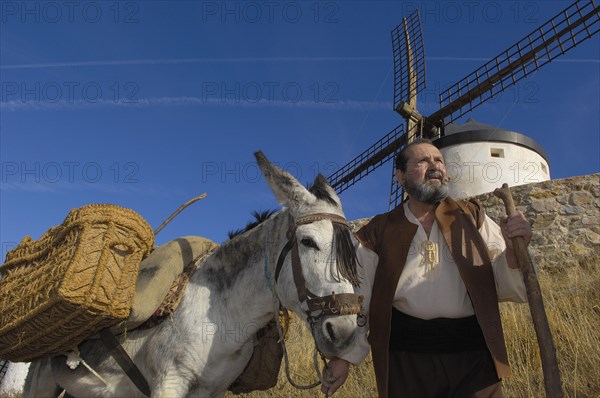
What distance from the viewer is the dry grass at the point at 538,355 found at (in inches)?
159

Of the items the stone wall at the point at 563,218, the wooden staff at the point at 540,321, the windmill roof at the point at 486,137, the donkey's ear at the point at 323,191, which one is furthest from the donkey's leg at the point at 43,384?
the windmill roof at the point at 486,137

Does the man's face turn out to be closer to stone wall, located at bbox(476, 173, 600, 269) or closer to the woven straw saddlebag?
the woven straw saddlebag

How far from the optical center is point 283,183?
10.3ft

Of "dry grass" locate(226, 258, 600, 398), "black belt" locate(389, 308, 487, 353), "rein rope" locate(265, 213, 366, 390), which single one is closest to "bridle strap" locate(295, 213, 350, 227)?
"rein rope" locate(265, 213, 366, 390)

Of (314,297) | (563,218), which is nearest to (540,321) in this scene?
(314,297)

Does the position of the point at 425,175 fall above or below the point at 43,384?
above

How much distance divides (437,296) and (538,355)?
2.79 m

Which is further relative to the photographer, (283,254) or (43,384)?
(43,384)

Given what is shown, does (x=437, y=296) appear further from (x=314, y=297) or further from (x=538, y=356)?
(x=538, y=356)

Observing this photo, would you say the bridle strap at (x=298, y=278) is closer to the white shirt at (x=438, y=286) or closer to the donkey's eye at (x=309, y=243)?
the donkey's eye at (x=309, y=243)

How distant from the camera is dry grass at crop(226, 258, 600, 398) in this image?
4031 mm

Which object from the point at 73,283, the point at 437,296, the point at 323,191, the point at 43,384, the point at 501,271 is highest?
the point at 323,191

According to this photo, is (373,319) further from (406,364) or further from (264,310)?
(264,310)

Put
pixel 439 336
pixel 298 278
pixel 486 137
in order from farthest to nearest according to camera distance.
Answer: pixel 486 137 < pixel 298 278 < pixel 439 336
